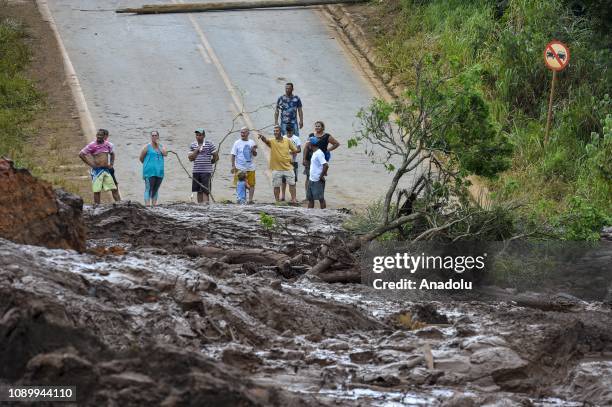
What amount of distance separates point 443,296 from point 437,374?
12.1 ft

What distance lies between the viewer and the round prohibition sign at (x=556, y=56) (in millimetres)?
20531

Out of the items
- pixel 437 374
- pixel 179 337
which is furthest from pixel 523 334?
pixel 179 337

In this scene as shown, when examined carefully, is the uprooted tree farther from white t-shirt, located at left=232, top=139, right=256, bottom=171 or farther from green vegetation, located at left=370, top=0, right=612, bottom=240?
white t-shirt, located at left=232, top=139, right=256, bottom=171

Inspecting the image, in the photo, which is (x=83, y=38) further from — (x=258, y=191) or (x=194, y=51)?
(x=258, y=191)

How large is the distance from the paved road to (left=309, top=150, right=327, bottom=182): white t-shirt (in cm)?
162

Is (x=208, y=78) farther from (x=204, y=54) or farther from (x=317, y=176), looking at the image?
(x=317, y=176)

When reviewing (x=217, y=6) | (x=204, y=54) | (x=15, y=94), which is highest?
(x=217, y=6)

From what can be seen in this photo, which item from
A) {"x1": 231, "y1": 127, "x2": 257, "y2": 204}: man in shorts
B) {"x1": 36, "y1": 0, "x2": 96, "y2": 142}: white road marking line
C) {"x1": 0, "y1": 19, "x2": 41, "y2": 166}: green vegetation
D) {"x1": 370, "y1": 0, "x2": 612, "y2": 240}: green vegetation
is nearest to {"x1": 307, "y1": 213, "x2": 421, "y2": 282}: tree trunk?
{"x1": 370, "y1": 0, "x2": 612, "y2": 240}: green vegetation

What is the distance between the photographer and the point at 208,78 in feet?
90.0

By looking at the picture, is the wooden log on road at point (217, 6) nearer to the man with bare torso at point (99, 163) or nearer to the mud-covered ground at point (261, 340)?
the man with bare torso at point (99, 163)

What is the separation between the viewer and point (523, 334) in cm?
1045

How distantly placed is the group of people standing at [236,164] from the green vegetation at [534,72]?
8.50 ft

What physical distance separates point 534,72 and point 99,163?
8.76 meters

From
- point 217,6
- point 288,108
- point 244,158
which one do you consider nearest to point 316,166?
point 244,158
